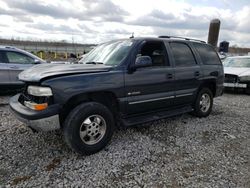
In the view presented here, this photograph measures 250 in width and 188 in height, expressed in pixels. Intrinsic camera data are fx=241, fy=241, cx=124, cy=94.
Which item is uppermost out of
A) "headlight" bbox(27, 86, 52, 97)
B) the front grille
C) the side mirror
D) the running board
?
the side mirror

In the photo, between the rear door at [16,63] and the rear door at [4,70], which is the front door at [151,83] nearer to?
the rear door at [16,63]

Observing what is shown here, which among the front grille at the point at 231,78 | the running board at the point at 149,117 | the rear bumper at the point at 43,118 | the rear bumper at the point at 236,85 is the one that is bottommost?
the rear bumper at the point at 236,85

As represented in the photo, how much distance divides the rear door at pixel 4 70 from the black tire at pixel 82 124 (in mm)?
5039

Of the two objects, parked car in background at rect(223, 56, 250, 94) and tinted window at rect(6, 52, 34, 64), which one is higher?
tinted window at rect(6, 52, 34, 64)

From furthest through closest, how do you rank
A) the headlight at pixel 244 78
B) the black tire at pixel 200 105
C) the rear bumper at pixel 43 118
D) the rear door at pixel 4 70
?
the headlight at pixel 244 78 < the rear door at pixel 4 70 < the black tire at pixel 200 105 < the rear bumper at pixel 43 118

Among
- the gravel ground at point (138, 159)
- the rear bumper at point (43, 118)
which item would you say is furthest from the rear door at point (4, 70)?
the rear bumper at point (43, 118)

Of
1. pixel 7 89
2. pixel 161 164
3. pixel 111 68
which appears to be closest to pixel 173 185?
pixel 161 164

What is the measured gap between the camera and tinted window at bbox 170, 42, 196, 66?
5.02 meters

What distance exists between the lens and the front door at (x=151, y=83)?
13.7ft

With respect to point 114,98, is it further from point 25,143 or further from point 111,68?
point 25,143

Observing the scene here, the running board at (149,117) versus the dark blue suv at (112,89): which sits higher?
the dark blue suv at (112,89)

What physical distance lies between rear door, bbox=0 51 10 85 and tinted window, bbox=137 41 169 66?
5032mm

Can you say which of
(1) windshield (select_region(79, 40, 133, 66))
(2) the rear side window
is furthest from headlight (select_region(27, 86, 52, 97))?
(2) the rear side window

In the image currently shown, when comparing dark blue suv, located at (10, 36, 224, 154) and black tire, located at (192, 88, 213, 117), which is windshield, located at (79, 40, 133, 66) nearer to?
dark blue suv, located at (10, 36, 224, 154)
